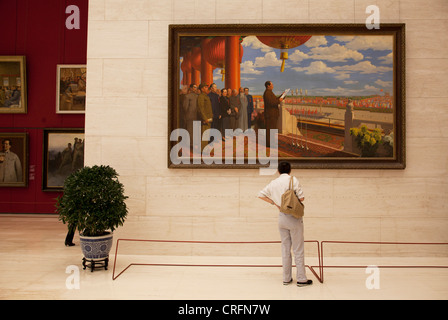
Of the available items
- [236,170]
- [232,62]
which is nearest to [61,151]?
[236,170]

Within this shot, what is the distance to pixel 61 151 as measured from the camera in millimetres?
14977

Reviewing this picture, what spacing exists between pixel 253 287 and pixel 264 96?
4.51 meters

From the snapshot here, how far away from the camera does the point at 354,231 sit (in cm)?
911

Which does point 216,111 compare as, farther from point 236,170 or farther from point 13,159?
point 13,159

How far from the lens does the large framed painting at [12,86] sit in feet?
48.5

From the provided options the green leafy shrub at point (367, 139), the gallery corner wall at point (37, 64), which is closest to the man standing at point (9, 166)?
the gallery corner wall at point (37, 64)

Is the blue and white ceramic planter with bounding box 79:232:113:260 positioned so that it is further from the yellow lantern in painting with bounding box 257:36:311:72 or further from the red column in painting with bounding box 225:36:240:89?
the yellow lantern in painting with bounding box 257:36:311:72

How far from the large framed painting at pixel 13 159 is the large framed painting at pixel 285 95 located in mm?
8546

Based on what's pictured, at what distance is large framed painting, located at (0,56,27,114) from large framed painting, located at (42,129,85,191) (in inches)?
58.0

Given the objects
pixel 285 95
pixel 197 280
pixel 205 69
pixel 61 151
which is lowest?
pixel 197 280

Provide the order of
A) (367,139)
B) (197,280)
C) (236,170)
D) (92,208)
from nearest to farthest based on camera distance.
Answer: (197,280), (92,208), (367,139), (236,170)

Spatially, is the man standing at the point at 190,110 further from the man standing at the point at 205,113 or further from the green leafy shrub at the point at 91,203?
the green leafy shrub at the point at 91,203

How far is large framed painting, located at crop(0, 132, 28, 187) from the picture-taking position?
14828 mm

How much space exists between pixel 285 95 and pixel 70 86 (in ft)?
30.8
